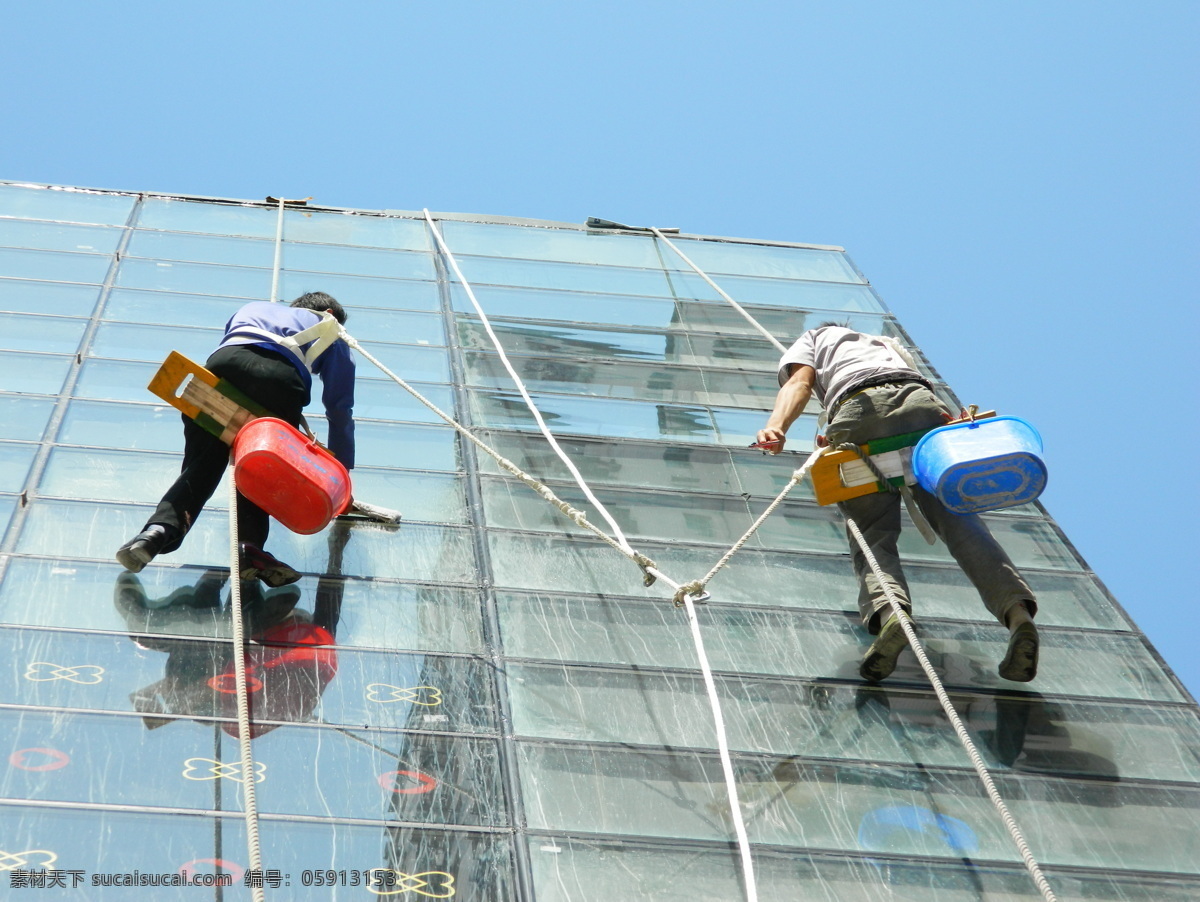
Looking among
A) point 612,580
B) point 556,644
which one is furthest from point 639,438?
point 556,644

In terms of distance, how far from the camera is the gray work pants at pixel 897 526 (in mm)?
4820

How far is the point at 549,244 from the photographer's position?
32.5ft

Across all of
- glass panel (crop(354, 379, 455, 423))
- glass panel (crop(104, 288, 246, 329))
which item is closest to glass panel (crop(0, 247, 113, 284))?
glass panel (crop(104, 288, 246, 329))

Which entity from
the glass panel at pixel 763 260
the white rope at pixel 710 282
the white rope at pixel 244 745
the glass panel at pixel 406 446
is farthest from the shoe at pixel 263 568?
the glass panel at pixel 763 260

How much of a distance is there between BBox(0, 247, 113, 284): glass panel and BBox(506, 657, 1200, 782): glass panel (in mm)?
4570

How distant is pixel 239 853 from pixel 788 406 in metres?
2.84

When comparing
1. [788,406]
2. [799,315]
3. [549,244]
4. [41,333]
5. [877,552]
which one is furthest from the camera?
[549,244]

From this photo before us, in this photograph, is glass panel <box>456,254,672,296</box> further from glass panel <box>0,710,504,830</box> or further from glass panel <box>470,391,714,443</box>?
glass panel <box>0,710,504,830</box>

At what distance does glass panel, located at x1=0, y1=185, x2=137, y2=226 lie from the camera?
8.78 metres

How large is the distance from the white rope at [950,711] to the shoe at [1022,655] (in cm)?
26

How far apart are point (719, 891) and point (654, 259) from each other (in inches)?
260

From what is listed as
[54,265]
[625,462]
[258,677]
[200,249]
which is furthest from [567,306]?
[258,677]

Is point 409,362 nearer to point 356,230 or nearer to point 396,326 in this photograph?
point 396,326

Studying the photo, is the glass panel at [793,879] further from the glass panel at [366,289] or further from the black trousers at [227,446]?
the glass panel at [366,289]
